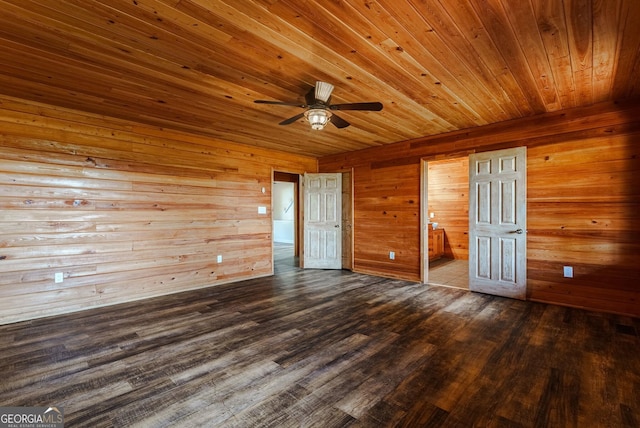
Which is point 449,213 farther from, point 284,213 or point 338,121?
point 284,213

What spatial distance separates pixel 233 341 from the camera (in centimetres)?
281

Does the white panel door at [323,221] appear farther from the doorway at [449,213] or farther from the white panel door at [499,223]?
the white panel door at [499,223]

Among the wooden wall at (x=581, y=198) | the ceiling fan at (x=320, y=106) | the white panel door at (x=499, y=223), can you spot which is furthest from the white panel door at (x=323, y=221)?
the ceiling fan at (x=320, y=106)

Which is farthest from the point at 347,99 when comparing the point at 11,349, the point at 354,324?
the point at 11,349

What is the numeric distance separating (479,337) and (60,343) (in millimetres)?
3929

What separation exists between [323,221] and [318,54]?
13.5 ft

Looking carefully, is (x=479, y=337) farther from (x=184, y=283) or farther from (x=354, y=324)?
(x=184, y=283)

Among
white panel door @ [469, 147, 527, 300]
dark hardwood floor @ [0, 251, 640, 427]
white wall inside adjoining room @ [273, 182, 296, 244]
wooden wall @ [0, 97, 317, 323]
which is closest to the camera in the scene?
dark hardwood floor @ [0, 251, 640, 427]

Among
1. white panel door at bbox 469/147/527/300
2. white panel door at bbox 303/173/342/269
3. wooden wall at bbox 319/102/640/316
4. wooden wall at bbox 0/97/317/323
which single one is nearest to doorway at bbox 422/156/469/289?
white panel door at bbox 303/173/342/269

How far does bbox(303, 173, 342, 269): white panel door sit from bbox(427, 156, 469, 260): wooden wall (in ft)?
9.36

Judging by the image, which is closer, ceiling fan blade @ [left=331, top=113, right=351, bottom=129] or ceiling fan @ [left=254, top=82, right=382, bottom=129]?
ceiling fan @ [left=254, top=82, right=382, bottom=129]

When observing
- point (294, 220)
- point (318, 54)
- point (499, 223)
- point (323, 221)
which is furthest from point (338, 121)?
point (294, 220)

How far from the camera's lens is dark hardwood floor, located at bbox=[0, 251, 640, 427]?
181 cm

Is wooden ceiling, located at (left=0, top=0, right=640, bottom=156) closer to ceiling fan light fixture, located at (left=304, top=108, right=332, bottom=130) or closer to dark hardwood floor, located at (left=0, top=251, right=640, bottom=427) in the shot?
ceiling fan light fixture, located at (left=304, top=108, right=332, bottom=130)
